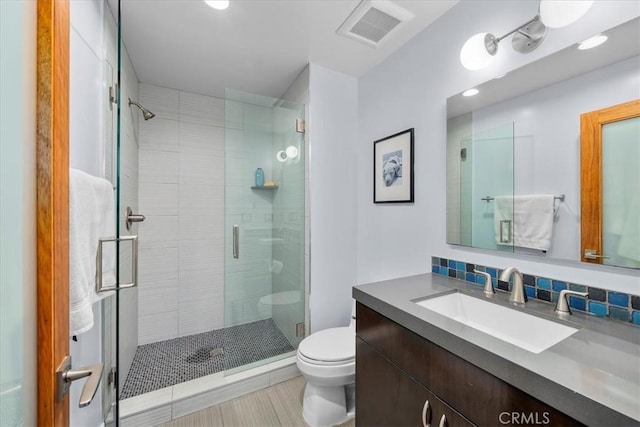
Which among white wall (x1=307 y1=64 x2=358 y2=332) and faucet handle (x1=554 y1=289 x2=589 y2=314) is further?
white wall (x1=307 y1=64 x2=358 y2=332)

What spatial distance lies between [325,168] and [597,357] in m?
1.75

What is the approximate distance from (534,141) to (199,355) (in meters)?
2.67

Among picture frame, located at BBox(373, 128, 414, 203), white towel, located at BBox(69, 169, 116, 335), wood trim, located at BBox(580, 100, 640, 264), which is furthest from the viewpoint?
picture frame, located at BBox(373, 128, 414, 203)

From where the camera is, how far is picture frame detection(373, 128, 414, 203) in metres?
1.72

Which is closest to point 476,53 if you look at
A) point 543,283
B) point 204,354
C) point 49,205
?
point 543,283

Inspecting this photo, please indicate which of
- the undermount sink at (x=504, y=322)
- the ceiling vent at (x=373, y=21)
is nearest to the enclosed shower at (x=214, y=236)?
the ceiling vent at (x=373, y=21)

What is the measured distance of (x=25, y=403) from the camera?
1.47 ft

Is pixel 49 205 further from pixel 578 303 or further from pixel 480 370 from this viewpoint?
pixel 578 303

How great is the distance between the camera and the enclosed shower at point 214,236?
2.00 metres

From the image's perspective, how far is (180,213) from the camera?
247 centimetres

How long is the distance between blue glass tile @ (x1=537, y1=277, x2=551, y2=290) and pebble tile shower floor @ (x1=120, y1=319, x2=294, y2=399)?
1.74 metres

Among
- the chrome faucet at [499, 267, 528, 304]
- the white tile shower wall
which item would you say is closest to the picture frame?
the chrome faucet at [499, 267, 528, 304]

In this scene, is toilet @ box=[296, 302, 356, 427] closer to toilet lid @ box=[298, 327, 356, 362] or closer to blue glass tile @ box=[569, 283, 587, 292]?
toilet lid @ box=[298, 327, 356, 362]

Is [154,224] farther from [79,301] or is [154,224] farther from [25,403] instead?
[25,403]
